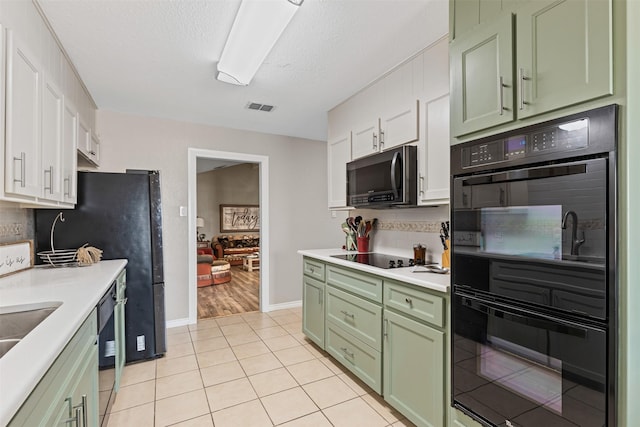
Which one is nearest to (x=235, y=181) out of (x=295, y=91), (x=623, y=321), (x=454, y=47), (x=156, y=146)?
(x=156, y=146)

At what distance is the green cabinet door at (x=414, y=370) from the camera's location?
1.64 m

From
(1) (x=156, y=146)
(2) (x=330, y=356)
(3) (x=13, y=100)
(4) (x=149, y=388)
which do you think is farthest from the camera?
(1) (x=156, y=146)

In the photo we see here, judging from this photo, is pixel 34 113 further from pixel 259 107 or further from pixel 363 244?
pixel 363 244

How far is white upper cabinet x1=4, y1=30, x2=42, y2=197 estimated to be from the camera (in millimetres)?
1415

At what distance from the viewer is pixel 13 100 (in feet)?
4.74

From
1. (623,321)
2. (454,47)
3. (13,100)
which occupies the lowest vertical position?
(623,321)

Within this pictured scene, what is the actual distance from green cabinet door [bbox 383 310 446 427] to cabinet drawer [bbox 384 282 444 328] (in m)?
0.05

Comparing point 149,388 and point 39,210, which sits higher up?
point 39,210

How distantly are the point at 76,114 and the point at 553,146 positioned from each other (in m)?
3.03

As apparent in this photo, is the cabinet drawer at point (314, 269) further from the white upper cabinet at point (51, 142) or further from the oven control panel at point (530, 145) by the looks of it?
the white upper cabinet at point (51, 142)

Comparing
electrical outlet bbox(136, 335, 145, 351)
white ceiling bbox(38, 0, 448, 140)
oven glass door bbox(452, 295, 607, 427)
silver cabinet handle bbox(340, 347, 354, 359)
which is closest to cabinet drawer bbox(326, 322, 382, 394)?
silver cabinet handle bbox(340, 347, 354, 359)

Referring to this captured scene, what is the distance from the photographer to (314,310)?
2.96 meters

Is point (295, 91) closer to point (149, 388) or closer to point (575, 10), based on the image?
point (575, 10)

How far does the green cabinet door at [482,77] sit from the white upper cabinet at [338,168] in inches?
60.3
